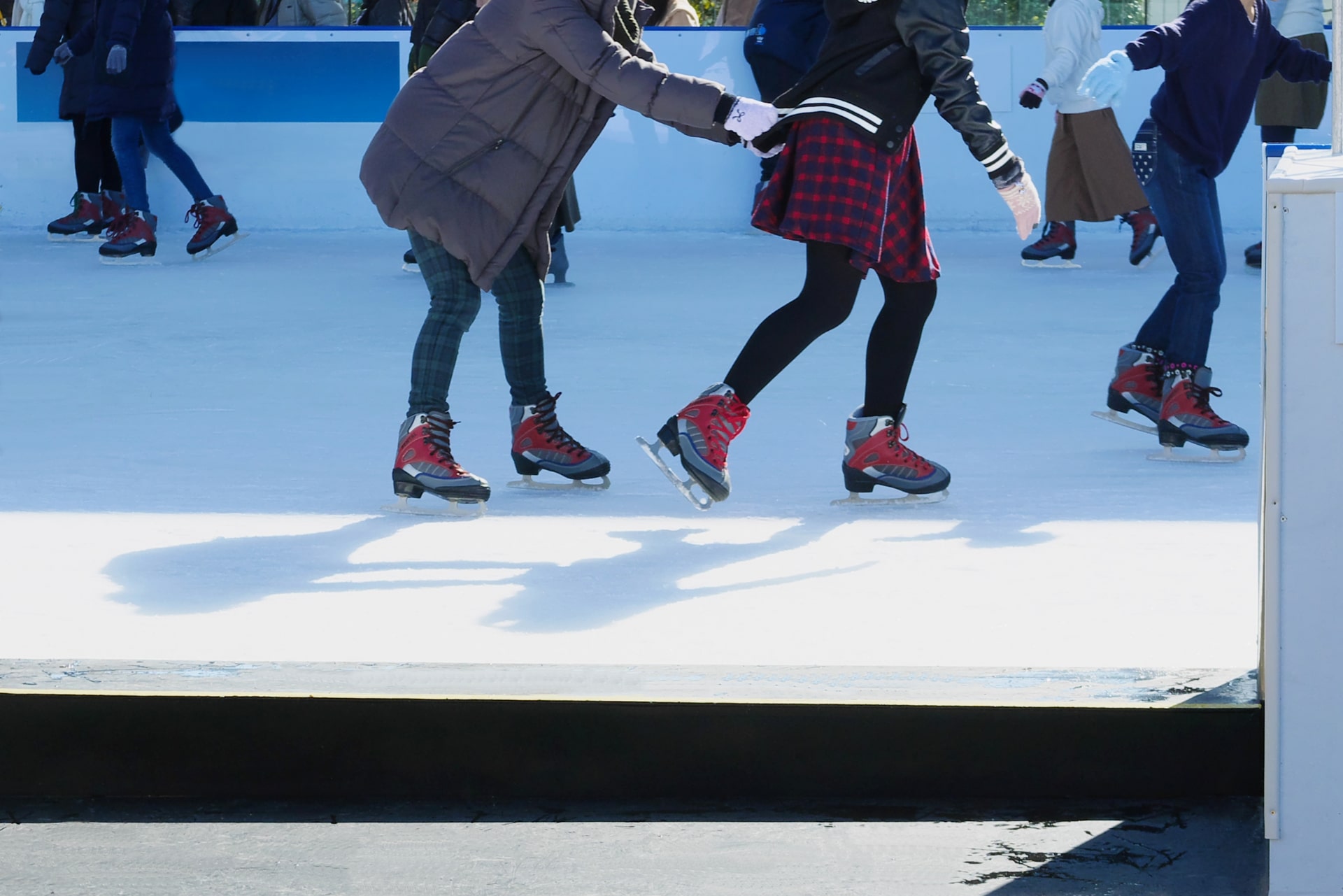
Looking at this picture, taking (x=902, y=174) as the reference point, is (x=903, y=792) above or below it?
below

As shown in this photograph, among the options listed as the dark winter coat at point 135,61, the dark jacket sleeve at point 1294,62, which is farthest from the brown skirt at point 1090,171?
the dark winter coat at point 135,61

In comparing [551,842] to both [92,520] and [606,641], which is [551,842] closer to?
[606,641]

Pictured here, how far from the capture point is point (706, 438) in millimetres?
3420

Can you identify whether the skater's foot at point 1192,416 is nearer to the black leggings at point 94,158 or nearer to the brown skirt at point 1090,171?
the brown skirt at point 1090,171

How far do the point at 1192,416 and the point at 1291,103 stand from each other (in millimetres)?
3673

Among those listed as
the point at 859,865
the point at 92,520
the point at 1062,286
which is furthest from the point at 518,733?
the point at 1062,286

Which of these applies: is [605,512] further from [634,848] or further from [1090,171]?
[1090,171]

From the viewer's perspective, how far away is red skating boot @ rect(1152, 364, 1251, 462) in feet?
13.5

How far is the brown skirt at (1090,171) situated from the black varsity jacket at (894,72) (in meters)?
4.12

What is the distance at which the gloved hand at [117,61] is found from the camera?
820cm

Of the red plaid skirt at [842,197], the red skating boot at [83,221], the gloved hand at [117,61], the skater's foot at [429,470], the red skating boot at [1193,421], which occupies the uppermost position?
the red plaid skirt at [842,197]

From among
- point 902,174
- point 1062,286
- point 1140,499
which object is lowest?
point 1062,286

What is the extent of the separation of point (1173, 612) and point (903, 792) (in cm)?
82

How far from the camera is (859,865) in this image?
1904 millimetres
